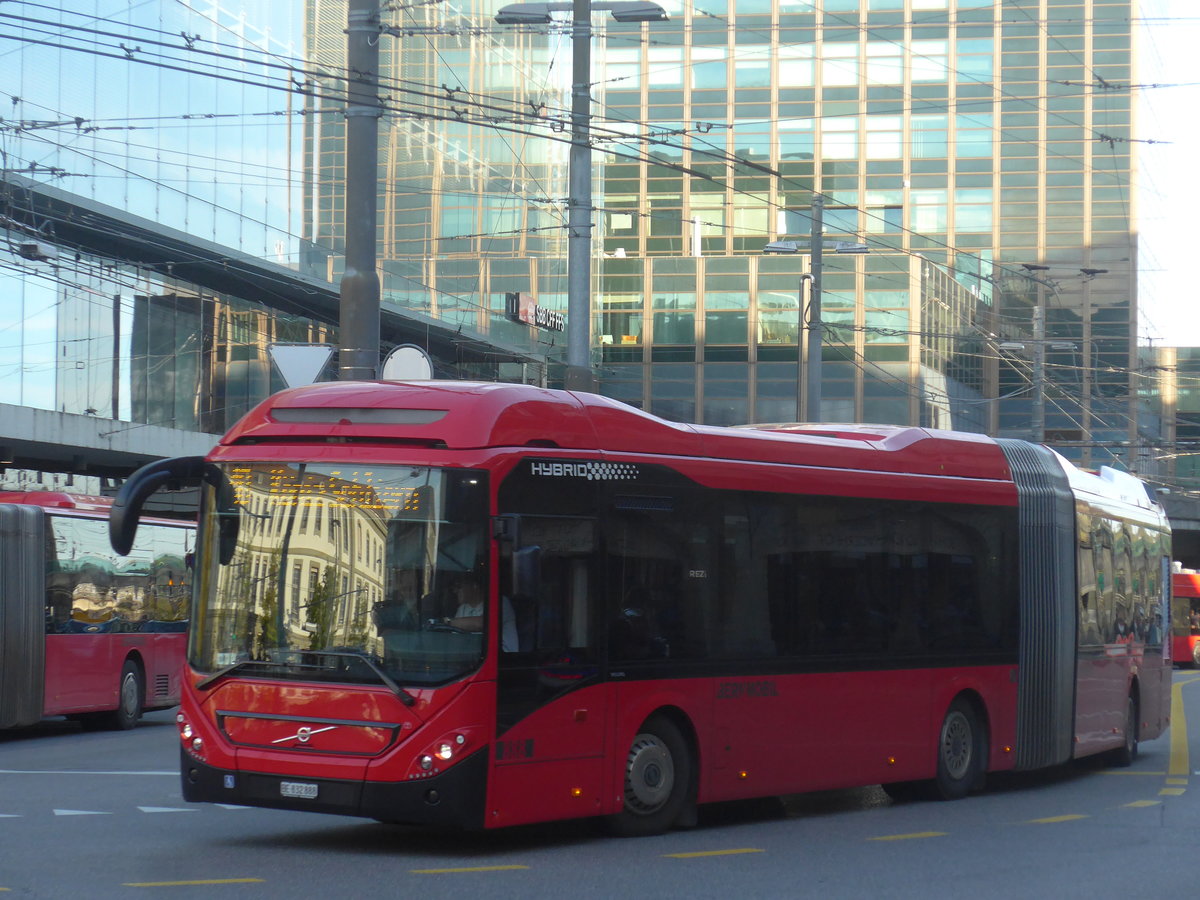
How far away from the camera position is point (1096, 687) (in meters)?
16.6

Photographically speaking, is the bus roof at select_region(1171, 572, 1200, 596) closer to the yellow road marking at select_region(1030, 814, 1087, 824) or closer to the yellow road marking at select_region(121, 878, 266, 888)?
the yellow road marking at select_region(1030, 814, 1087, 824)

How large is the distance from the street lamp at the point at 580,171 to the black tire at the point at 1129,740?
20.8ft

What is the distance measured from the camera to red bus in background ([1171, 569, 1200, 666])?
2265 inches

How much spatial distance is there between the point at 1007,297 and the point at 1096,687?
6935 cm

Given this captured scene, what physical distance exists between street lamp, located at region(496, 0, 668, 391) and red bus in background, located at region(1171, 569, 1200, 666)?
138 ft

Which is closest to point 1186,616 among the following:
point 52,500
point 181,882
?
point 52,500

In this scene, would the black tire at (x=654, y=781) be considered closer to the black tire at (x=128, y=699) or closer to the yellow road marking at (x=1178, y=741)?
the yellow road marking at (x=1178, y=741)

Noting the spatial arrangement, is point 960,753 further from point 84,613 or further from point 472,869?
point 84,613

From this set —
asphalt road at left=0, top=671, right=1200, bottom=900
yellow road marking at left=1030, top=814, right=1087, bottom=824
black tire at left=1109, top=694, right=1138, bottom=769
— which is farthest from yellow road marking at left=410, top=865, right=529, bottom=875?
black tire at left=1109, top=694, right=1138, bottom=769

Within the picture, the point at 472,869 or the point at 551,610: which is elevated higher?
the point at 551,610

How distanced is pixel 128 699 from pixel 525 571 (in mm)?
14680

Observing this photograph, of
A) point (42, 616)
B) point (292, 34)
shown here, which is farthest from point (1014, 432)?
point (42, 616)

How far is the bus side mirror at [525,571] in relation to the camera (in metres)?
9.77

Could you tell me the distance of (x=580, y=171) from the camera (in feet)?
63.3
